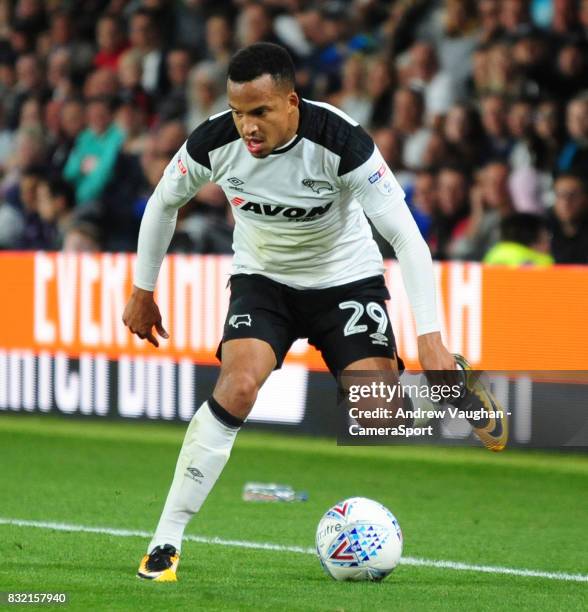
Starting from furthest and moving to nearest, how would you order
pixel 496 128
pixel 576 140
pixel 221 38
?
1. pixel 221 38
2. pixel 496 128
3. pixel 576 140

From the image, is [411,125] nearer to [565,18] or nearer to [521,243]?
[565,18]

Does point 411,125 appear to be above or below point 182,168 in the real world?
above

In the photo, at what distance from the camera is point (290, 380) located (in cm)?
1047

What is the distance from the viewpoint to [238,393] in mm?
5648

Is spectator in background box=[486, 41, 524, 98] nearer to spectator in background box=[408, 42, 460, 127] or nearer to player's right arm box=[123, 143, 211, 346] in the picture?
spectator in background box=[408, 42, 460, 127]

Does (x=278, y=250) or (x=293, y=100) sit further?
(x=278, y=250)

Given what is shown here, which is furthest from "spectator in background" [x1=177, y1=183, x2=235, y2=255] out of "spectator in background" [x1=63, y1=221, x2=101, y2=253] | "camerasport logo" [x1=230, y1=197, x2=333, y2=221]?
"camerasport logo" [x1=230, y1=197, x2=333, y2=221]

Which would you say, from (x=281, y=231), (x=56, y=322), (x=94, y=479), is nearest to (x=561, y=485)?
(x=94, y=479)

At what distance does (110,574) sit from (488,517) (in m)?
2.59

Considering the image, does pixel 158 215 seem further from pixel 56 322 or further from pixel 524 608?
pixel 56 322

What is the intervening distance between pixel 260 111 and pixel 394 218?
636 millimetres

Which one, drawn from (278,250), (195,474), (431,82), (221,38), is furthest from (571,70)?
(195,474)

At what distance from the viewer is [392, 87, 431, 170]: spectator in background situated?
12.3m

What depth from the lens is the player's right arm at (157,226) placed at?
5.93 m
